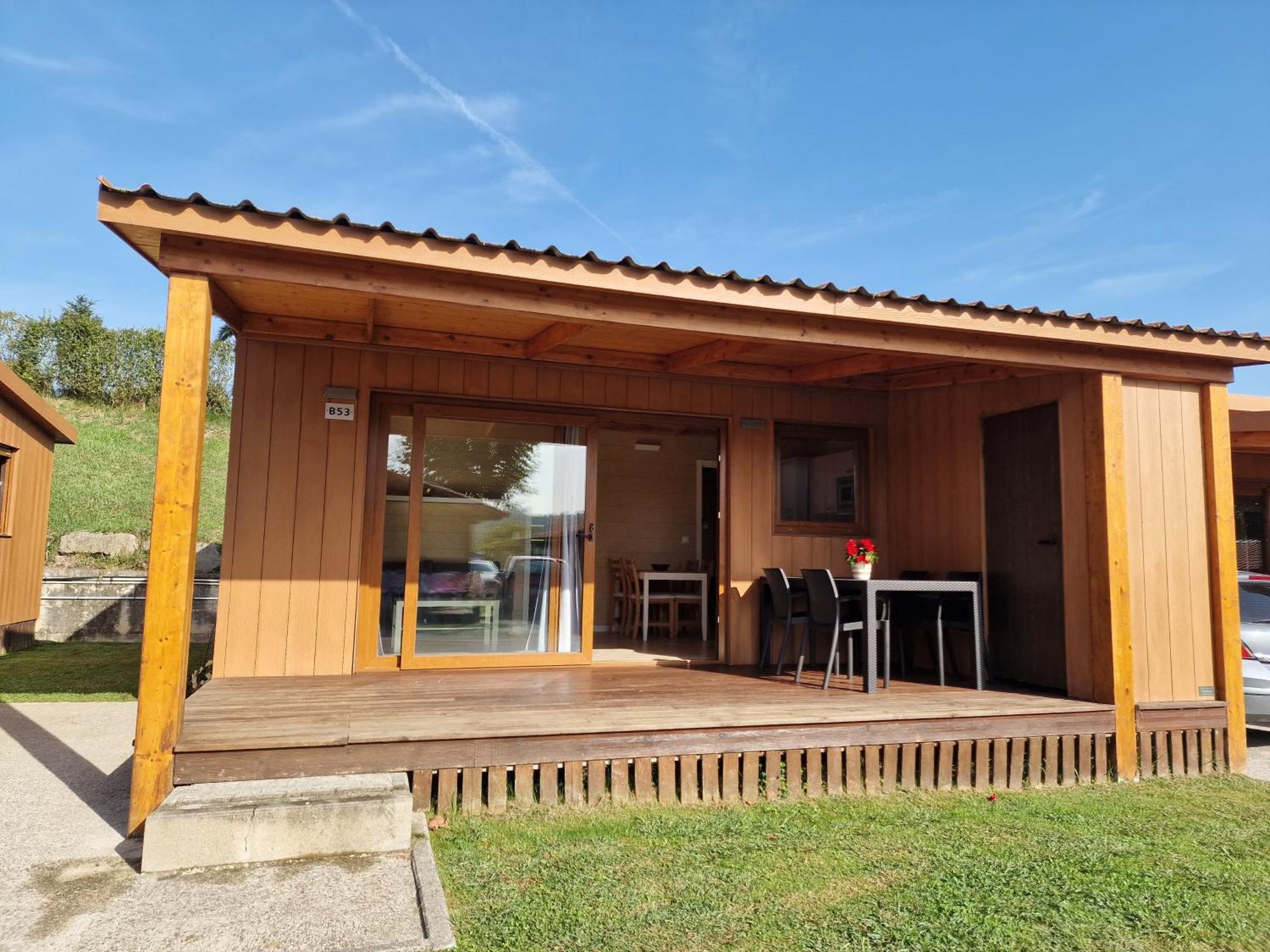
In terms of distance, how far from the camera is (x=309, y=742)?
3.29 meters

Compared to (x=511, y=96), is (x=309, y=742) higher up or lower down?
lower down

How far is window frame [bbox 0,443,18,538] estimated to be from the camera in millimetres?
8719

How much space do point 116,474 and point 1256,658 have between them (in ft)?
47.3

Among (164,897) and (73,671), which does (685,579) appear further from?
(164,897)

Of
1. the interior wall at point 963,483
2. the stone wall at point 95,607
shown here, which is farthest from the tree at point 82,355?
the interior wall at point 963,483

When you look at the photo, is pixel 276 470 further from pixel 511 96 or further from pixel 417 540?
pixel 511 96

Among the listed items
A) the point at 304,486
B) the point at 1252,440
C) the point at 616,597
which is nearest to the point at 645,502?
the point at 616,597

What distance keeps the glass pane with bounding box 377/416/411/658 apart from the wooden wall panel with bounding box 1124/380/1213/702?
440 cm

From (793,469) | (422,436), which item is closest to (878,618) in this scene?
(793,469)

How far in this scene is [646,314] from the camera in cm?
396

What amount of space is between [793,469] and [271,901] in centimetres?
459

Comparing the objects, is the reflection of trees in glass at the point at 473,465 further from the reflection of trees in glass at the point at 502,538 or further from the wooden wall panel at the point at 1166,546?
the wooden wall panel at the point at 1166,546

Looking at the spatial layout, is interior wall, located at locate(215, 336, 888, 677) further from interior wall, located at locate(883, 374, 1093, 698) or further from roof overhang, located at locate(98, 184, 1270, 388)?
interior wall, located at locate(883, 374, 1093, 698)

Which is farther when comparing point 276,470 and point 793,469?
point 793,469
